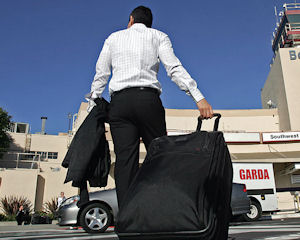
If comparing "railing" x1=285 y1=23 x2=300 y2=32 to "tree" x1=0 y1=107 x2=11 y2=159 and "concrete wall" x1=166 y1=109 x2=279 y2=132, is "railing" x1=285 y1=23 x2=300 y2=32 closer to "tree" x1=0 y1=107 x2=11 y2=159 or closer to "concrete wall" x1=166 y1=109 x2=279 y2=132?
"concrete wall" x1=166 y1=109 x2=279 y2=132

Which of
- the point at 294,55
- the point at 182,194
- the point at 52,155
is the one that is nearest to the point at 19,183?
the point at 52,155

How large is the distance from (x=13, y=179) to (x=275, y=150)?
67.3 feet

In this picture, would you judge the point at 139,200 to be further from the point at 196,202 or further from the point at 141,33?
the point at 141,33

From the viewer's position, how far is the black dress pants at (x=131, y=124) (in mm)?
2346

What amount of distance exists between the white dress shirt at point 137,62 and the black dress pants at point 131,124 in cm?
11

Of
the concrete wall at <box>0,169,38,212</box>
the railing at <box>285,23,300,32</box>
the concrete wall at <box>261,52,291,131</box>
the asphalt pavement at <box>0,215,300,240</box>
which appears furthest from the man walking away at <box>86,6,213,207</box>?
the railing at <box>285,23,300,32</box>

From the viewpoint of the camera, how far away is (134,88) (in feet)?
7.93

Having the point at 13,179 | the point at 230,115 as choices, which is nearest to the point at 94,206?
the point at 13,179

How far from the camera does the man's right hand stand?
92.4 inches

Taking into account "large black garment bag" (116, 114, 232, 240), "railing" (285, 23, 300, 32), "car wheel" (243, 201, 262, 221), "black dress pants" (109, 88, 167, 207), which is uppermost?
"railing" (285, 23, 300, 32)

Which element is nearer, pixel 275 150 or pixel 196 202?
pixel 196 202

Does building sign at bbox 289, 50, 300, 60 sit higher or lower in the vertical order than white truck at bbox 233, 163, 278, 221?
higher

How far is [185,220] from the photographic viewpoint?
5.11 ft

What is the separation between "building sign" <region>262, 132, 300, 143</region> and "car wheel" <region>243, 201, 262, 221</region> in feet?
43.6
